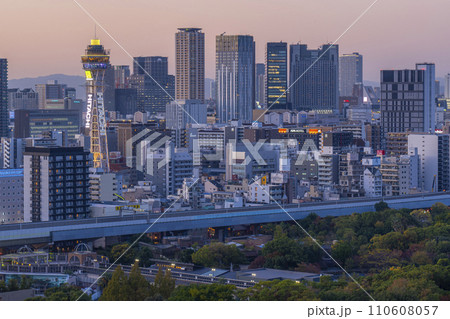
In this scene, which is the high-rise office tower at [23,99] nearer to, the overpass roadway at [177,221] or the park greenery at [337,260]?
the overpass roadway at [177,221]

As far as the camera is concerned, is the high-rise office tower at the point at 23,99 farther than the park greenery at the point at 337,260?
Yes

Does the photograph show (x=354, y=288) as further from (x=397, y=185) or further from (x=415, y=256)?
(x=397, y=185)

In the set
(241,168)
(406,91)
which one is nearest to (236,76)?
(406,91)

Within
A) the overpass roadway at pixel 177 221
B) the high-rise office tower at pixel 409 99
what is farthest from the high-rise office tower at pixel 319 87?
the overpass roadway at pixel 177 221

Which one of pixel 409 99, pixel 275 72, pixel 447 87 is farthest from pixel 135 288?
pixel 447 87

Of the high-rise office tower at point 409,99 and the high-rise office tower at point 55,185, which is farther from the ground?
the high-rise office tower at point 409,99
